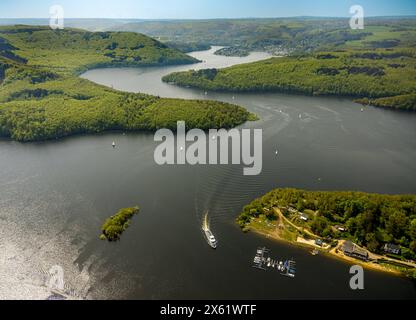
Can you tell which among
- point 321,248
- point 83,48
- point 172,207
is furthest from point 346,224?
point 83,48

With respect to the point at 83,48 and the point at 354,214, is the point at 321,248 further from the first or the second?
the point at 83,48

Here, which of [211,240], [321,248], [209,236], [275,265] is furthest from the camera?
[209,236]

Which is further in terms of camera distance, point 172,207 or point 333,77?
point 333,77

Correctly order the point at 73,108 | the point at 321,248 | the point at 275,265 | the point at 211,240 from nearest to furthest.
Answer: the point at 275,265, the point at 321,248, the point at 211,240, the point at 73,108

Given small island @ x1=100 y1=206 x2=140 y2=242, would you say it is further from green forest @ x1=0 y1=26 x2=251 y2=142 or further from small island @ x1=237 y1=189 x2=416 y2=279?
green forest @ x1=0 y1=26 x2=251 y2=142

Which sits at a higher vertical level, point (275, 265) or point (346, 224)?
point (346, 224)
